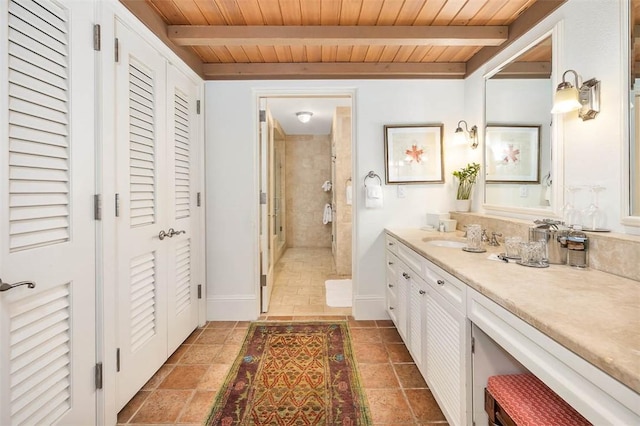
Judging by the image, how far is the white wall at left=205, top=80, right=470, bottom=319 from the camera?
2.73 m

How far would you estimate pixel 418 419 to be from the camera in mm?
1580

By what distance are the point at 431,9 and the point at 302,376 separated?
98.0 inches

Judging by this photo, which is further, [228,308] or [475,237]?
[228,308]

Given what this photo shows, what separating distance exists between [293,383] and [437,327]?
959 mm

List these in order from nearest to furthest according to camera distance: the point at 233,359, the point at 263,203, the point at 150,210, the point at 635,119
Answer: the point at 635,119 → the point at 150,210 → the point at 233,359 → the point at 263,203

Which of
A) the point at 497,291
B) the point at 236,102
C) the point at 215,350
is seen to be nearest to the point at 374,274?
the point at 215,350

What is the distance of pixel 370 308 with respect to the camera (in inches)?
109

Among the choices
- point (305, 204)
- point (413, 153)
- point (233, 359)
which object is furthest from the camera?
point (305, 204)

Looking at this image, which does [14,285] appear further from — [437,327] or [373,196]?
[373,196]

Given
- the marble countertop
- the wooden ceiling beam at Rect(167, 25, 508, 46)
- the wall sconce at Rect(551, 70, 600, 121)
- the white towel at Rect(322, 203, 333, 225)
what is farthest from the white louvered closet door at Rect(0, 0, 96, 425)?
the white towel at Rect(322, 203, 333, 225)

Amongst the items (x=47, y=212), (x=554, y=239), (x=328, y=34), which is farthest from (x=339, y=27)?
(x=47, y=212)

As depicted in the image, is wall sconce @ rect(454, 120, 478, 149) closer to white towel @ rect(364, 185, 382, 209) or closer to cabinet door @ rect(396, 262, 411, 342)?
white towel @ rect(364, 185, 382, 209)

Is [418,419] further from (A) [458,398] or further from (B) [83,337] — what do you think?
(B) [83,337]

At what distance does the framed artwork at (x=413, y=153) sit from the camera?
2.73 metres
